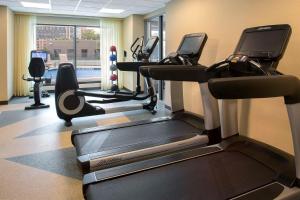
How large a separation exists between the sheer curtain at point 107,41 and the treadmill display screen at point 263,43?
624 centimetres

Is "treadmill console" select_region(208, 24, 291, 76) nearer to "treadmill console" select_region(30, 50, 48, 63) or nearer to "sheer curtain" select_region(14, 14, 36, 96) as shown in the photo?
"treadmill console" select_region(30, 50, 48, 63)

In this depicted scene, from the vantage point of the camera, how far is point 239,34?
10.7 ft

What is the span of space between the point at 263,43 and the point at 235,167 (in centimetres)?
114

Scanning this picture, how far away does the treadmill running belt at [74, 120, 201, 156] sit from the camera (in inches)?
108

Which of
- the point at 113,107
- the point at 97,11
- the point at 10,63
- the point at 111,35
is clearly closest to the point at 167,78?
the point at 113,107

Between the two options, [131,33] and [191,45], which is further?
[131,33]

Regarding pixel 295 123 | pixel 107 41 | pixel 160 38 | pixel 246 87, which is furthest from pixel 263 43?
pixel 107 41

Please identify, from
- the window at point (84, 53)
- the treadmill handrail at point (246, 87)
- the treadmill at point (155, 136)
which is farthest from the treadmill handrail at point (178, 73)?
the window at point (84, 53)

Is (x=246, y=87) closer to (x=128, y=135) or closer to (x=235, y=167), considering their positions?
(x=235, y=167)

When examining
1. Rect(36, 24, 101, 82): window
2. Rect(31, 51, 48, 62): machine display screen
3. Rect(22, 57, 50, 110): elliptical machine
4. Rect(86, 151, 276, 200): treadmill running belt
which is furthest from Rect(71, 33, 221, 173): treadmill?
Rect(36, 24, 101, 82): window

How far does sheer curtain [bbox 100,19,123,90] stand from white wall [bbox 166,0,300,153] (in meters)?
3.93

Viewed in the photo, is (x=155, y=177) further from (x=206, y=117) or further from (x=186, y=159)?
(x=206, y=117)

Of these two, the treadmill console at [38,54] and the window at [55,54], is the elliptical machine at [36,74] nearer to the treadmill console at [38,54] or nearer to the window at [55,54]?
the treadmill console at [38,54]

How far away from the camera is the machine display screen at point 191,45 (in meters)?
3.20
